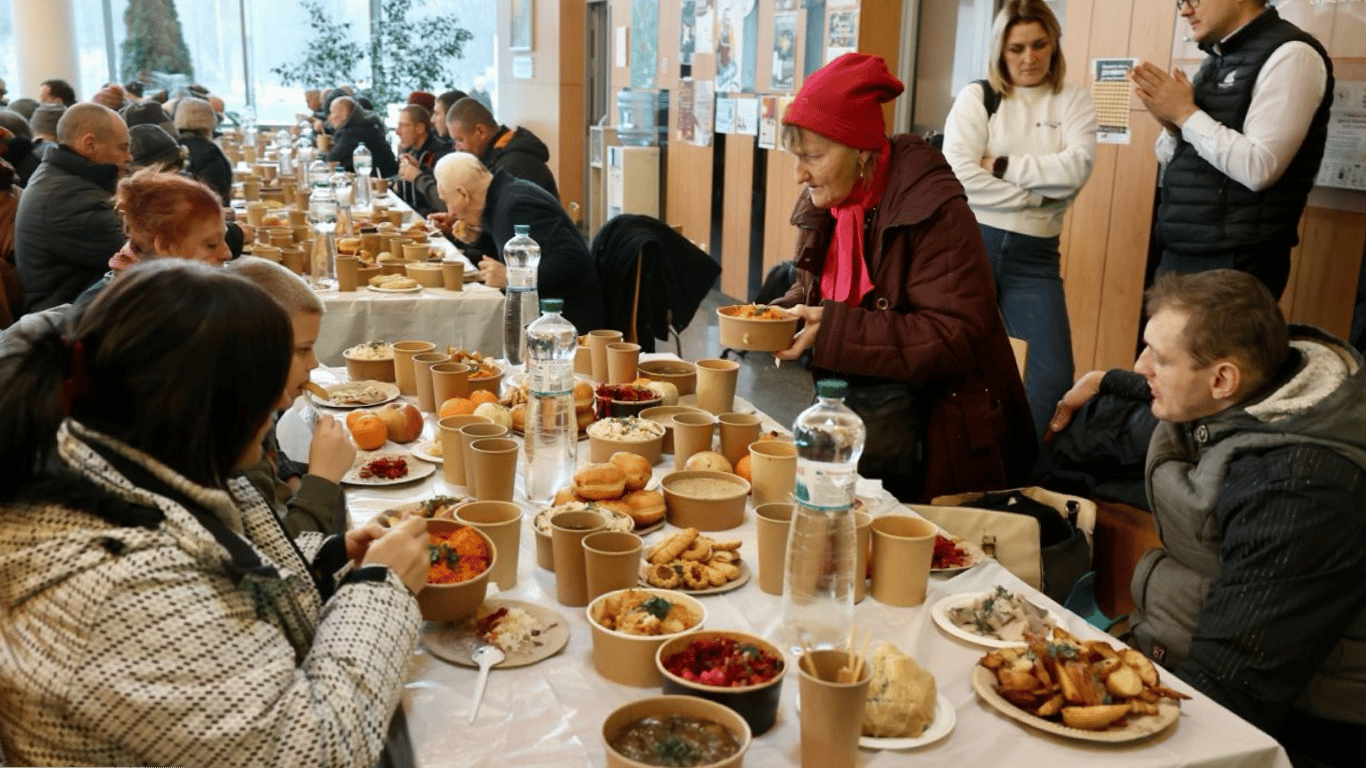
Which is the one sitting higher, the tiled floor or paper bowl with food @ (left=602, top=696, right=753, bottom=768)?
paper bowl with food @ (left=602, top=696, right=753, bottom=768)

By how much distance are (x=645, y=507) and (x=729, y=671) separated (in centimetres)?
61

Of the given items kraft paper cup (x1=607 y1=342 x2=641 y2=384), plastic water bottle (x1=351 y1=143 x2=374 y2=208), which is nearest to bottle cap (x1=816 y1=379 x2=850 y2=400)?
kraft paper cup (x1=607 y1=342 x2=641 y2=384)

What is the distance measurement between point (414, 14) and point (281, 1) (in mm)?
1839

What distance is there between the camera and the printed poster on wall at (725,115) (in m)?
→ 8.49

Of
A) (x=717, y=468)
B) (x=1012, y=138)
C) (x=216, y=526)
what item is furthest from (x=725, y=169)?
(x=216, y=526)

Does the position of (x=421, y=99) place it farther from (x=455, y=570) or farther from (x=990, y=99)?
(x=455, y=570)

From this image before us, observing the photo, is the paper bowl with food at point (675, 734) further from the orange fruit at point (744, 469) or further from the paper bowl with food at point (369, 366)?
the paper bowl with food at point (369, 366)

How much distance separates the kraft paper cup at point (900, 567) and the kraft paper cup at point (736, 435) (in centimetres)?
53

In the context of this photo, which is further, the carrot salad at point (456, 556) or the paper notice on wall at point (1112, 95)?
the paper notice on wall at point (1112, 95)

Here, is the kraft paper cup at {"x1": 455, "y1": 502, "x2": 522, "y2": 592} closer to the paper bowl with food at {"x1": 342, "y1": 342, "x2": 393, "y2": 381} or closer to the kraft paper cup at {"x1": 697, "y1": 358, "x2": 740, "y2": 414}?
the kraft paper cup at {"x1": 697, "y1": 358, "x2": 740, "y2": 414}

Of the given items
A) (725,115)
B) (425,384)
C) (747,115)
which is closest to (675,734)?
(425,384)

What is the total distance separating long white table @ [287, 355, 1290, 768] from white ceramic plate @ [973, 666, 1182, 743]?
0.02 meters

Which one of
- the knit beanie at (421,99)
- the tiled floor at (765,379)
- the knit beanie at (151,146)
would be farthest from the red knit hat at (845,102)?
the knit beanie at (421,99)

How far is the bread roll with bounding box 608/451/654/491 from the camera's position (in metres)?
1.99
